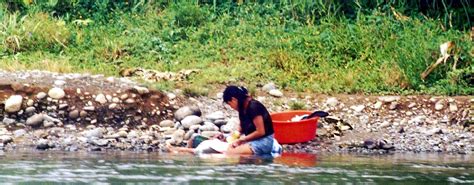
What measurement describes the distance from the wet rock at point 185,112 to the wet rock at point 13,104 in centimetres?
185

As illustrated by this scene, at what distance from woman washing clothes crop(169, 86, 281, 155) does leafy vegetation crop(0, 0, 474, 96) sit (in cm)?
226

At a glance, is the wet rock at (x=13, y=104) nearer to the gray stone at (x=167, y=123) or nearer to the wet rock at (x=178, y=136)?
the gray stone at (x=167, y=123)

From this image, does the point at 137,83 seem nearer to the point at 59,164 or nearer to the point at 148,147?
the point at 148,147

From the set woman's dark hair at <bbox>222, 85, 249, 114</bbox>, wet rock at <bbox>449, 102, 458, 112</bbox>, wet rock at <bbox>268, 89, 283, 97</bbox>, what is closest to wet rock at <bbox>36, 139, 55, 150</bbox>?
woman's dark hair at <bbox>222, 85, 249, 114</bbox>

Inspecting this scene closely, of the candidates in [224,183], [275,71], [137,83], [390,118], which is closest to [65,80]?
[137,83]

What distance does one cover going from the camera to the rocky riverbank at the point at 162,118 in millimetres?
11805

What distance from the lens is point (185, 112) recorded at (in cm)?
1240

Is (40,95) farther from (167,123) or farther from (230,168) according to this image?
(230,168)

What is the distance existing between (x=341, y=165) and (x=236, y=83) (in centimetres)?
410

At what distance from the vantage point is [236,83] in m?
14.1

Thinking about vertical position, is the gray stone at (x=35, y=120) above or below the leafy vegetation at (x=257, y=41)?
below

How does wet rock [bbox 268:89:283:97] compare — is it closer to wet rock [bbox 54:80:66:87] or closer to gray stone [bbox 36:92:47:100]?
wet rock [bbox 54:80:66:87]

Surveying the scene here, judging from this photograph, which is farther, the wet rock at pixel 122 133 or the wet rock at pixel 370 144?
the wet rock at pixel 122 133

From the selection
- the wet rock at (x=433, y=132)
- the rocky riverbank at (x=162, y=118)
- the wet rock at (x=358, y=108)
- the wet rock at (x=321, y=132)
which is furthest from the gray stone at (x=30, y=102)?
the wet rock at (x=433, y=132)
